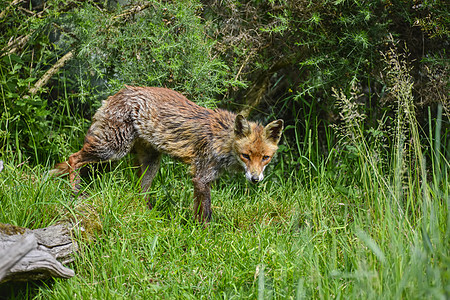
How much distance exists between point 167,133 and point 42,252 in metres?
2.45

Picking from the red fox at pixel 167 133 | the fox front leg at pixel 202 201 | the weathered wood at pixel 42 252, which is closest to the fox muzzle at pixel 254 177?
the red fox at pixel 167 133

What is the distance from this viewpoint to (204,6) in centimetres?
648

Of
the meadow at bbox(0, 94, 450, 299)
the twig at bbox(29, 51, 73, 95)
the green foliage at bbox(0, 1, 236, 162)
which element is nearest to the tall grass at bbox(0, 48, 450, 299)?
the meadow at bbox(0, 94, 450, 299)

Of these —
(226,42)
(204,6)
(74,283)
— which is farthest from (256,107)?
(74,283)

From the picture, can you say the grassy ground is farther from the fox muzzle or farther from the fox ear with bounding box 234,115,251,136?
the fox ear with bounding box 234,115,251,136

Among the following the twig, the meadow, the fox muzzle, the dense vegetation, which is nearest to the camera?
the meadow

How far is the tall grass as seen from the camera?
3.04 metres

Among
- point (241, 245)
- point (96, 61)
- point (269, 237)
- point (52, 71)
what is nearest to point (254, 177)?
point (269, 237)

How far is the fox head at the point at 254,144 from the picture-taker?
17.1ft

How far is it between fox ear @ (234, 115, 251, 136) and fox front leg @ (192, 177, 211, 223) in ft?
2.38

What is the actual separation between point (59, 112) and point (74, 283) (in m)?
3.83

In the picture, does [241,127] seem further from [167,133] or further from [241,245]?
[241,245]

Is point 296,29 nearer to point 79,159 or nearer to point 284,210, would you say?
point 284,210

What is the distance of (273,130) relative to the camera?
5.39m
